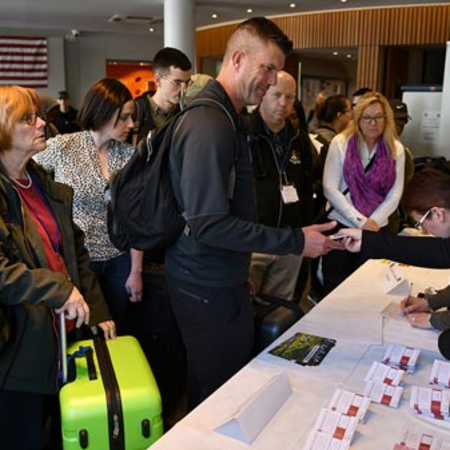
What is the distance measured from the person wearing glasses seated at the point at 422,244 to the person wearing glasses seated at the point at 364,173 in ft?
3.69

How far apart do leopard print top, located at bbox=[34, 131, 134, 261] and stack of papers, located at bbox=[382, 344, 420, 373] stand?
1270mm

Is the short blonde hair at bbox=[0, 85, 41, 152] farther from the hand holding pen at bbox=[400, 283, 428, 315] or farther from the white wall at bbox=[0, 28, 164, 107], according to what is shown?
the white wall at bbox=[0, 28, 164, 107]

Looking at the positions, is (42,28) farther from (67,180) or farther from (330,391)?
(330,391)

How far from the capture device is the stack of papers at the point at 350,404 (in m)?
1.29

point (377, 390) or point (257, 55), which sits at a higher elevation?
point (257, 55)

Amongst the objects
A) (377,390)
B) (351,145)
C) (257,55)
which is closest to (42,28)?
(351,145)

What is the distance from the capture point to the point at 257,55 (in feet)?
5.73

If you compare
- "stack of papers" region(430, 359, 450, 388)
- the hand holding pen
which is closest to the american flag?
the hand holding pen

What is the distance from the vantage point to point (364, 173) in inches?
124

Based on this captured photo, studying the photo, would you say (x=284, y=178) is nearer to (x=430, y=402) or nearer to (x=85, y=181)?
(x=85, y=181)

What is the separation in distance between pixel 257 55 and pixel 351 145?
158 cm

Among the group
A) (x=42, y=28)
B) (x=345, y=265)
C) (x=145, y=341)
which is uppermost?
(x=42, y=28)

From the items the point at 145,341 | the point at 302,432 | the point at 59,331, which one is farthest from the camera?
the point at 145,341

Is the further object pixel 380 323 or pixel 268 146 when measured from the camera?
pixel 268 146
